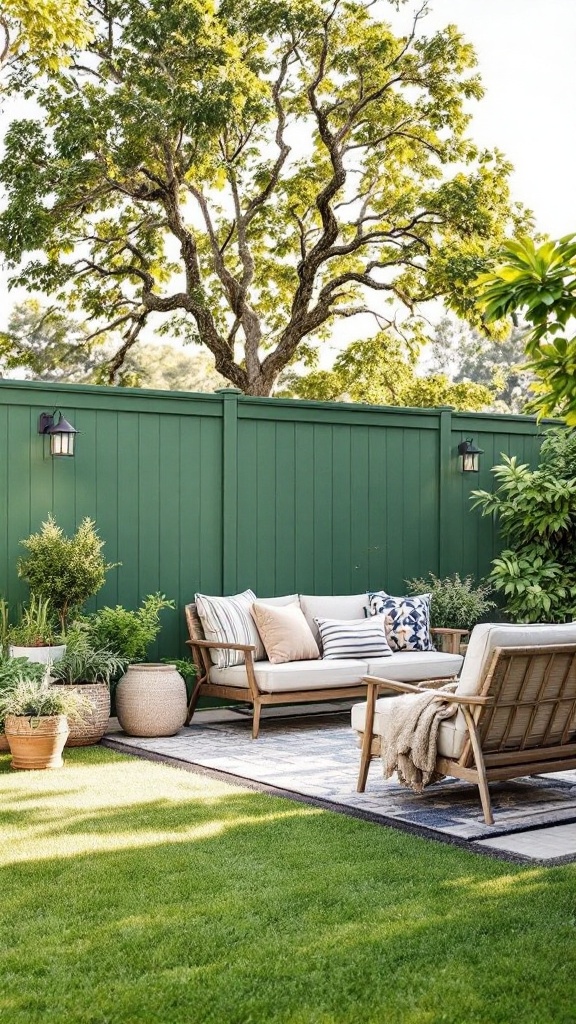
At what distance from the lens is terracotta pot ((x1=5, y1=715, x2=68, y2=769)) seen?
594 cm

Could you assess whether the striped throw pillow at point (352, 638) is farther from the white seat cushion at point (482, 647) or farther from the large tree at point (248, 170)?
the large tree at point (248, 170)

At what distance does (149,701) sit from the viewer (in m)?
7.02

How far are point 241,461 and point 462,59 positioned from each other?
955 cm

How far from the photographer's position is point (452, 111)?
15734 mm

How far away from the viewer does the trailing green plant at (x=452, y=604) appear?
880cm

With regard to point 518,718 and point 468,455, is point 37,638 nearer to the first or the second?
point 518,718

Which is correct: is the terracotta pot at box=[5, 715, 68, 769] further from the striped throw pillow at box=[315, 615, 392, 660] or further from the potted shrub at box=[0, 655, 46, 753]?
the striped throw pillow at box=[315, 615, 392, 660]

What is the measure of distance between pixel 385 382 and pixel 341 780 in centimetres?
1297

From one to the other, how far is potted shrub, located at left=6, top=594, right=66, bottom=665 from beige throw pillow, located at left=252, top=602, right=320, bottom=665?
1.41 metres

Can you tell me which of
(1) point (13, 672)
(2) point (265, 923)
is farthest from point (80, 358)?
(2) point (265, 923)

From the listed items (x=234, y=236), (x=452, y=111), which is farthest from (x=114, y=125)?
(x=452, y=111)

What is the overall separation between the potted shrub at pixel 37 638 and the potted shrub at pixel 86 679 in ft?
0.26

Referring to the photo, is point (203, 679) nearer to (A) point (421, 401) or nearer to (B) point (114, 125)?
(B) point (114, 125)

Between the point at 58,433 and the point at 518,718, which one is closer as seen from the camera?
the point at 518,718
